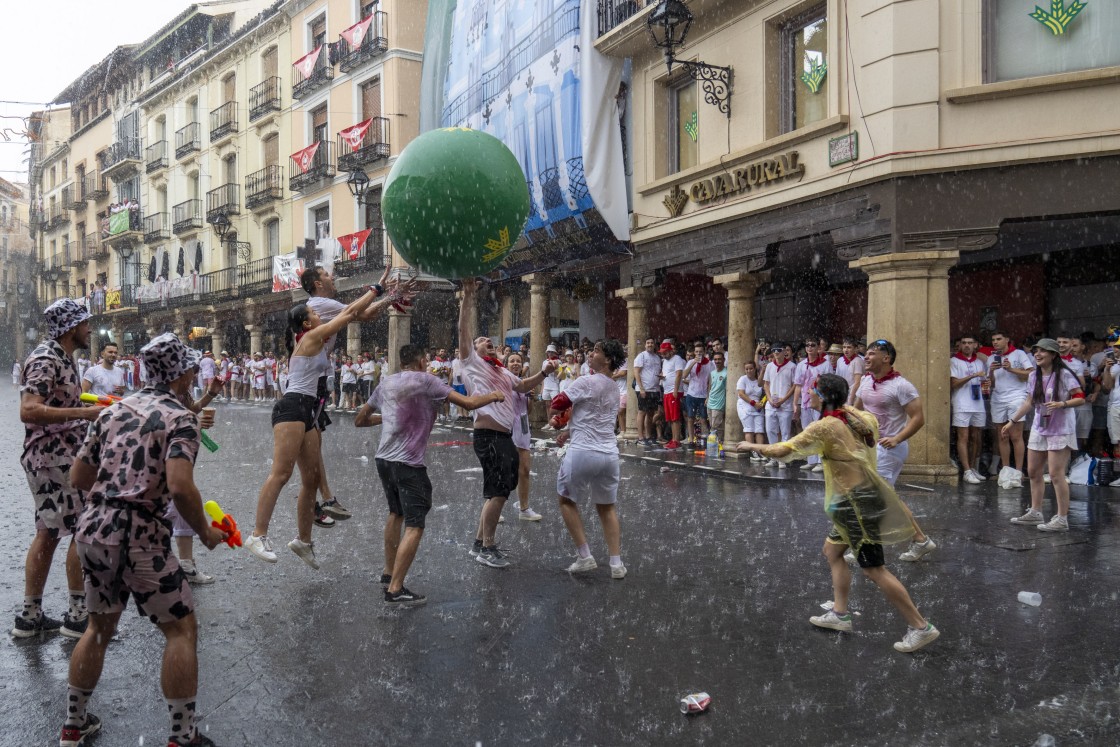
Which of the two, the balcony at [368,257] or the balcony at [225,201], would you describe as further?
the balcony at [225,201]

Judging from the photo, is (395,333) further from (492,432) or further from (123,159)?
(123,159)

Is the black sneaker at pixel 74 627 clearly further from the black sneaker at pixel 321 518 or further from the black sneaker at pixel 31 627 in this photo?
the black sneaker at pixel 321 518

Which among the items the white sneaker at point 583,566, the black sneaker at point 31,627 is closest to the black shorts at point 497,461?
the white sneaker at point 583,566

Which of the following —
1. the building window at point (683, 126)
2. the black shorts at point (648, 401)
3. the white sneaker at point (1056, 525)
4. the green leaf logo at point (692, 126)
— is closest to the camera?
the white sneaker at point (1056, 525)

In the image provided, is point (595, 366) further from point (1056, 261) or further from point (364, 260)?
point (364, 260)

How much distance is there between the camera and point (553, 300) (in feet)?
77.9

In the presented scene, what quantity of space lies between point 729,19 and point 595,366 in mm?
9270

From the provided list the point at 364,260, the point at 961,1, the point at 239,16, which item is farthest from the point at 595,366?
the point at 239,16

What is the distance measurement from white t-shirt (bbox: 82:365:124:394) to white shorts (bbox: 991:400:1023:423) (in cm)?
967

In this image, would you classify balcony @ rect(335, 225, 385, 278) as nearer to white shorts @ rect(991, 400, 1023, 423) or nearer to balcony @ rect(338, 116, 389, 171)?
balcony @ rect(338, 116, 389, 171)

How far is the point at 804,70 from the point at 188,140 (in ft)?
104

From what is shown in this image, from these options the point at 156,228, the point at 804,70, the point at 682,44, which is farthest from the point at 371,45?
the point at 156,228

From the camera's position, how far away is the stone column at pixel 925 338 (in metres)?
10.3

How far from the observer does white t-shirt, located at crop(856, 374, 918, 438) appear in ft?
21.0
